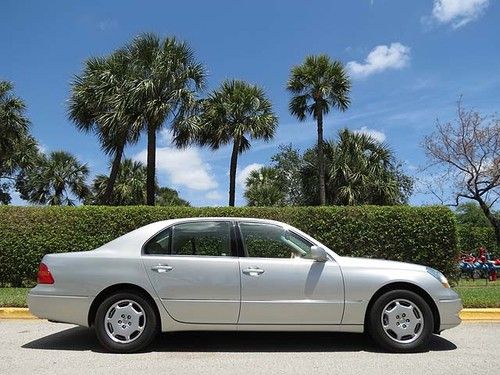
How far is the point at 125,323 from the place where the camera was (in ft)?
18.7

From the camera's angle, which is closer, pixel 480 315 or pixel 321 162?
pixel 480 315

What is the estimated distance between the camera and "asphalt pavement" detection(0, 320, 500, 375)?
16.8 feet

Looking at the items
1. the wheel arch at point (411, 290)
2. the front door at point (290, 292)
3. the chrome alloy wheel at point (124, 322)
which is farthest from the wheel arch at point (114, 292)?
the wheel arch at point (411, 290)

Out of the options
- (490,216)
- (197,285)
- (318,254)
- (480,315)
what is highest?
(490,216)

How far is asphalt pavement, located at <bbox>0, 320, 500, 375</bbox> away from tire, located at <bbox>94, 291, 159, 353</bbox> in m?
0.13

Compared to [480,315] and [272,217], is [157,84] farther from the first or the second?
[480,315]

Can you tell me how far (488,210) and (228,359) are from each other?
1808cm

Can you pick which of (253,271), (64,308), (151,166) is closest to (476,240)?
(151,166)

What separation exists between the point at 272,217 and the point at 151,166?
871cm

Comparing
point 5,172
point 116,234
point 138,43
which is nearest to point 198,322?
point 116,234

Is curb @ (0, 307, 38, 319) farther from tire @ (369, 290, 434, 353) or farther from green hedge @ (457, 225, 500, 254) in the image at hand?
green hedge @ (457, 225, 500, 254)

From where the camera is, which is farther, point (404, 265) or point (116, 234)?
point (116, 234)

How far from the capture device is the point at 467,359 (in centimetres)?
554

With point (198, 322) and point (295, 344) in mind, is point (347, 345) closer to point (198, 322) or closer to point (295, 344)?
point (295, 344)
